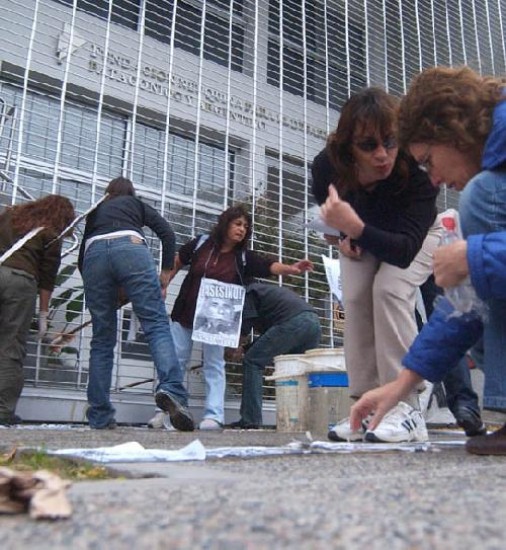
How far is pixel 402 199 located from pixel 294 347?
1.93 metres

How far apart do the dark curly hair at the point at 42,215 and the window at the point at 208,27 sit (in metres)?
2.24

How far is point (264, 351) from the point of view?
4.17 meters

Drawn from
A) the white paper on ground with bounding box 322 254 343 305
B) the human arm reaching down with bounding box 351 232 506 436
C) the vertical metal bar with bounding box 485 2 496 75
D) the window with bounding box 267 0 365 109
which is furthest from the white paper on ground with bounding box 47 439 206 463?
the vertical metal bar with bounding box 485 2 496 75

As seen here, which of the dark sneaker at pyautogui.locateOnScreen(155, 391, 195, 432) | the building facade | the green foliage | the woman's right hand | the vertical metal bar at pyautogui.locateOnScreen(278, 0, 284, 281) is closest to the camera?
the green foliage

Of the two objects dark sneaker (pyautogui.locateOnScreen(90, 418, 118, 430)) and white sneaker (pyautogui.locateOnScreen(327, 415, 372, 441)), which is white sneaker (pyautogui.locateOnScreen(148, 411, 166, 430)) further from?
white sneaker (pyautogui.locateOnScreen(327, 415, 372, 441))

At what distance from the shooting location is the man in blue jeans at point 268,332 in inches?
163

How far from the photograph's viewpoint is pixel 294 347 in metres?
4.27

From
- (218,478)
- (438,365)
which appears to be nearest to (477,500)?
(218,478)

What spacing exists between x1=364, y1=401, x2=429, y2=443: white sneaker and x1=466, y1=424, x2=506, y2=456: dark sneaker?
0.44m

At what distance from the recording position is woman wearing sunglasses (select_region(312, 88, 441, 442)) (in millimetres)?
2334

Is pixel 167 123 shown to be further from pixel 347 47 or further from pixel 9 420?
pixel 9 420

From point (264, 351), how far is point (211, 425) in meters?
0.62

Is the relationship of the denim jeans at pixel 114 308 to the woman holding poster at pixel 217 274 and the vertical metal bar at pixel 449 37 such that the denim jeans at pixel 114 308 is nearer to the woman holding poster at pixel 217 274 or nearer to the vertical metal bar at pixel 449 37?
the woman holding poster at pixel 217 274

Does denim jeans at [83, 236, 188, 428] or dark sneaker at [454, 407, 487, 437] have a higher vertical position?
denim jeans at [83, 236, 188, 428]
